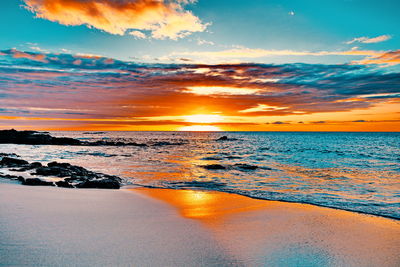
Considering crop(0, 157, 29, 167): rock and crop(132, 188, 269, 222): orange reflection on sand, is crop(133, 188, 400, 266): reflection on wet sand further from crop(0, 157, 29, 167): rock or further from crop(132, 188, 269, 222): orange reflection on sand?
crop(0, 157, 29, 167): rock

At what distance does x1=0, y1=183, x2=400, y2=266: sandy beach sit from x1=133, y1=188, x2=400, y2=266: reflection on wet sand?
0.07 feet

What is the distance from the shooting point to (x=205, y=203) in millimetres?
9734

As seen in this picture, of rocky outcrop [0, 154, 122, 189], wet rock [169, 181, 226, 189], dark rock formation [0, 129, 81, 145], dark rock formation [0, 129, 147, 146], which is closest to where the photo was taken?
rocky outcrop [0, 154, 122, 189]

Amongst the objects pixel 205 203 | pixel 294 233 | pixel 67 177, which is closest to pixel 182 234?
pixel 294 233

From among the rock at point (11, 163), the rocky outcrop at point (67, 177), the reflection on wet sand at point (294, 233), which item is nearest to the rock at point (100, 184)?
the rocky outcrop at point (67, 177)

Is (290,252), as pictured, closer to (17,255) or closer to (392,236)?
(392,236)

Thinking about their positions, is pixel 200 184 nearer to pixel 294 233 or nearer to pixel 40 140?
pixel 294 233

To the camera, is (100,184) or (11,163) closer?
(100,184)

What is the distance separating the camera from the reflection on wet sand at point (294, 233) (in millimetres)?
4879

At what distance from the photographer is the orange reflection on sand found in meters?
8.10

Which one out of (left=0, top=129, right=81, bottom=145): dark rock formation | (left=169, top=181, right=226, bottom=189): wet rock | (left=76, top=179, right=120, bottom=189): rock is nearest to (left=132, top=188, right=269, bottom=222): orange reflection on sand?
(left=169, top=181, right=226, bottom=189): wet rock

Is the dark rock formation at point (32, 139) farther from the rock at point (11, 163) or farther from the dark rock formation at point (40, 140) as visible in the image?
the rock at point (11, 163)

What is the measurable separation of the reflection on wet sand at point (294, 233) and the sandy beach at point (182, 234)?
0.02 m

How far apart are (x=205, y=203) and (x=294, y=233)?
4090 millimetres
